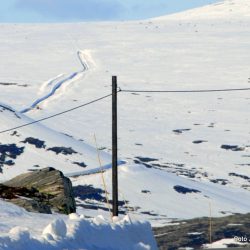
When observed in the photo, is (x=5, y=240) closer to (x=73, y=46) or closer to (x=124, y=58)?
(x=124, y=58)

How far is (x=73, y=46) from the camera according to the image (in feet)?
381

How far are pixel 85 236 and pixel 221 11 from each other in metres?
156

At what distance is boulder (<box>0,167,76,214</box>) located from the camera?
18.2 metres

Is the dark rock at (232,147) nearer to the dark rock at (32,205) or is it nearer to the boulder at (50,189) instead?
the boulder at (50,189)

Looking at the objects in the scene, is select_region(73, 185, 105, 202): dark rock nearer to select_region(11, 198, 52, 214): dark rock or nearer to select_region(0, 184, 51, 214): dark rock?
select_region(0, 184, 51, 214): dark rock

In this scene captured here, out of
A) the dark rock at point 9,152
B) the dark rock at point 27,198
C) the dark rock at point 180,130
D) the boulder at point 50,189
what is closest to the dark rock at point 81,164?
the dark rock at point 9,152

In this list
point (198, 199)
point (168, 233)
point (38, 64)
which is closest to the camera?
point (168, 233)

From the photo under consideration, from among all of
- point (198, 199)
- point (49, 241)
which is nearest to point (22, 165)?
point (198, 199)

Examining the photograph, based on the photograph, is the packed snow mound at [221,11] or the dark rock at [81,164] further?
the packed snow mound at [221,11]

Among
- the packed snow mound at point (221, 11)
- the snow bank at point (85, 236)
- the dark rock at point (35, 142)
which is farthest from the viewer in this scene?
the packed snow mound at point (221, 11)

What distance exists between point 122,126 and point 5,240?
63119 millimetres

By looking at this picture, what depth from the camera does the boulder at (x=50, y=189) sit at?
715 inches

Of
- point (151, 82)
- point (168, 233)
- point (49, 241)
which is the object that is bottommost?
point (168, 233)

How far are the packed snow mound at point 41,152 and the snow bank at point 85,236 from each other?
1606 inches
